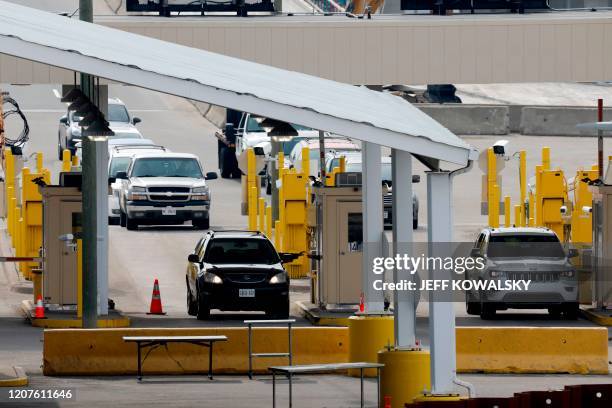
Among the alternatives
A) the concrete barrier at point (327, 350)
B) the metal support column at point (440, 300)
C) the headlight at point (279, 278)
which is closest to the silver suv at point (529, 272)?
the headlight at point (279, 278)

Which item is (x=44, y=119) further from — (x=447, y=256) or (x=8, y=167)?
(x=447, y=256)

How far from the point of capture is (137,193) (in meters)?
41.5

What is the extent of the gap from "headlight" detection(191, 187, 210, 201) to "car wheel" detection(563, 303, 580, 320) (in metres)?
13.3

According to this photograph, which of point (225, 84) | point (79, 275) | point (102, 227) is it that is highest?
point (225, 84)

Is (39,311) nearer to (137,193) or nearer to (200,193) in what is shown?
(137,193)

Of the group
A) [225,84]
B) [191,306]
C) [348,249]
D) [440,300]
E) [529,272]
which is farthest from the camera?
[191,306]

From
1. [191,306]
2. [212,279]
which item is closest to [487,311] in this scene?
[212,279]

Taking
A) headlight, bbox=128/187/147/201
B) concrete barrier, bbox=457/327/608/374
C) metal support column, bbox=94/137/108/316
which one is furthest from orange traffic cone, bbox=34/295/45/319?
headlight, bbox=128/187/147/201

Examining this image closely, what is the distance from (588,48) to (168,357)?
35.9ft

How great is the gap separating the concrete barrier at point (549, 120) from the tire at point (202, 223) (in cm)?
2117

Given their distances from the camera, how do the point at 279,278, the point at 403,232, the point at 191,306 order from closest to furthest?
the point at 403,232, the point at 279,278, the point at 191,306

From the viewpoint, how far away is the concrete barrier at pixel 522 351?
23906 millimetres

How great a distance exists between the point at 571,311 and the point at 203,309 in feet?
19.1

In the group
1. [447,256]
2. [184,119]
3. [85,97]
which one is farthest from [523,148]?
[447,256]
